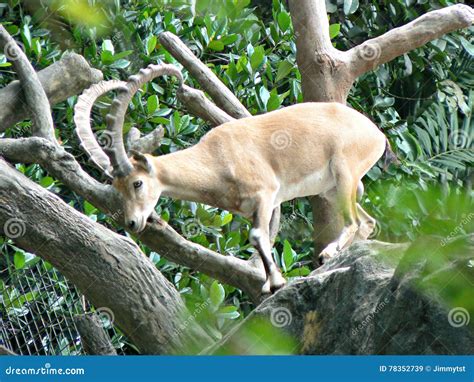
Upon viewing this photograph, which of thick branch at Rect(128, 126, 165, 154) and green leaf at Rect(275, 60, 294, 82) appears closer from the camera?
thick branch at Rect(128, 126, 165, 154)

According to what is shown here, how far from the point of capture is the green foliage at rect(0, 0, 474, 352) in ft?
22.6

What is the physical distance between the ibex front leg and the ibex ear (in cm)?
68

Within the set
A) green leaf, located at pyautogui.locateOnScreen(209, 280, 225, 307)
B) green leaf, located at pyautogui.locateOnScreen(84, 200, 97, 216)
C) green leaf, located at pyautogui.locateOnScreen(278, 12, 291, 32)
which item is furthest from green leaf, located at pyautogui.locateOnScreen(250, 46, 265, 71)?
green leaf, located at pyautogui.locateOnScreen(209, 280, 225, 307)

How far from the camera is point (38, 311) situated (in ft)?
20.4

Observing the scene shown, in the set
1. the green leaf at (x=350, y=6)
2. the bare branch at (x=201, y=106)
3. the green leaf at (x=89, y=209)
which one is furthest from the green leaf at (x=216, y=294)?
the green leaf at (x=350, y=6)

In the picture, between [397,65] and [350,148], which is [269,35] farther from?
[350,148]

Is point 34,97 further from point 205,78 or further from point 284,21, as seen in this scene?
point 284,21

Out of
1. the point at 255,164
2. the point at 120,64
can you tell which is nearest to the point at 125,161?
the point at 255,164

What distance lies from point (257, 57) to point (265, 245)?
2.96m

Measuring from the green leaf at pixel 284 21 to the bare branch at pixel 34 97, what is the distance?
2781 mm

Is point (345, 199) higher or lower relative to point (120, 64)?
lower

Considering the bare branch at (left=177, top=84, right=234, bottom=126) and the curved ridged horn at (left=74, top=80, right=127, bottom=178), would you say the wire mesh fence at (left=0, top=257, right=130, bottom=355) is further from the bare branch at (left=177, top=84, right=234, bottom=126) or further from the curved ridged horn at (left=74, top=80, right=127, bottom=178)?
the bare branch at (left=177, top=84, right=234, bottom=126)

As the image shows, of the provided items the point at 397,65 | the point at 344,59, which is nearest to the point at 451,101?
the point at 397,65

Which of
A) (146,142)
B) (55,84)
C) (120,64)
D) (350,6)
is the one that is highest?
(55,84)
